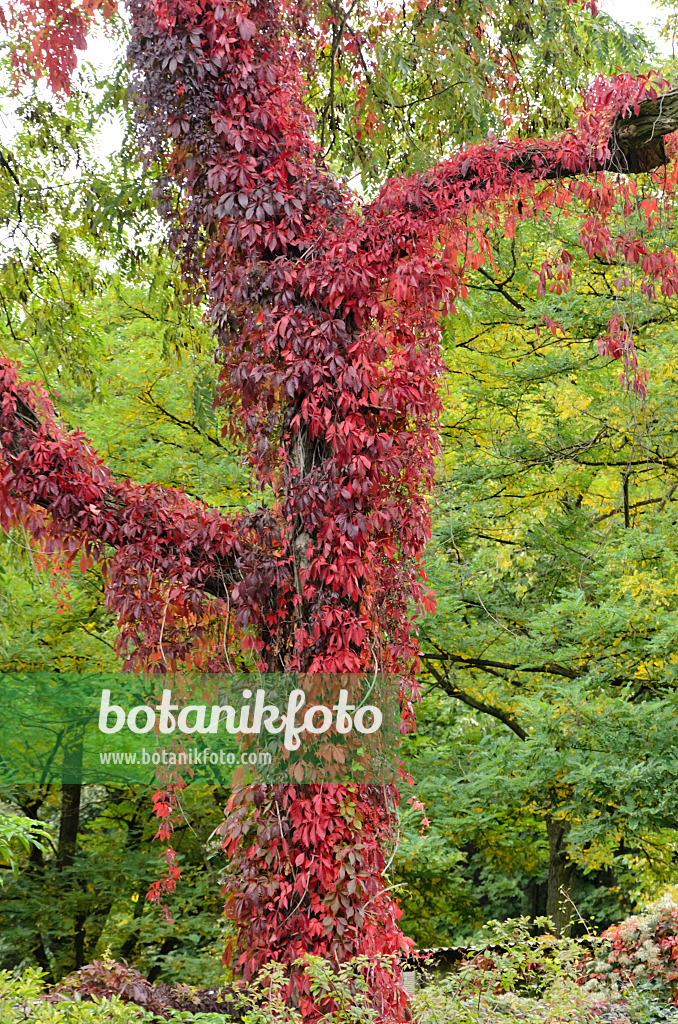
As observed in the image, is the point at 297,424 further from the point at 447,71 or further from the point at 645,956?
the point at 645,956

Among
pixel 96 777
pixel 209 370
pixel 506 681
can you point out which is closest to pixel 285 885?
pixel 209 370

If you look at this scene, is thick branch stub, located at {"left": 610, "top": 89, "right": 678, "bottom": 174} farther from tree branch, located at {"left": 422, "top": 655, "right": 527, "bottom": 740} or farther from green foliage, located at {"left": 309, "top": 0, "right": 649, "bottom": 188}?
tree branch, located at {"left": 422, "top": 655, "right": 527, "bottom": 740}

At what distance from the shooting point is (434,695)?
11.2 meters

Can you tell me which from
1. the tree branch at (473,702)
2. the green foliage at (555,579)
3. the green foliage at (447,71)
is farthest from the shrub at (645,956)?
the green foliage at (447,71)

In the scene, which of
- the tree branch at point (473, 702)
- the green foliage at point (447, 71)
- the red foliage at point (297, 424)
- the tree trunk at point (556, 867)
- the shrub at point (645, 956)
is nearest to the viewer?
the red foliage at point (297, 424)

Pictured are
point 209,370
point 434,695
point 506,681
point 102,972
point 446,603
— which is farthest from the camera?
point 434,695

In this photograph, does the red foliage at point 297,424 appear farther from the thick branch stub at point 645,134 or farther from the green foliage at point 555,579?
the green foliage at point 555,579

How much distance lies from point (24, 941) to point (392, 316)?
9.90 m

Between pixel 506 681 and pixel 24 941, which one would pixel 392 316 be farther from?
pixel 24 941

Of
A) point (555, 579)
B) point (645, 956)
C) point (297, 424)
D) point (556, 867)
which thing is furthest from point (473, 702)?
point (297, 424)

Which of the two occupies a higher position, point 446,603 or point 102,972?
point 446,603

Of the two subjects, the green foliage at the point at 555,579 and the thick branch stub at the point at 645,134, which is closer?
the thick branch stub at the point at 645,134

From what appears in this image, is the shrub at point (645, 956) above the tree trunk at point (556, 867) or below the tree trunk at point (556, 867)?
below

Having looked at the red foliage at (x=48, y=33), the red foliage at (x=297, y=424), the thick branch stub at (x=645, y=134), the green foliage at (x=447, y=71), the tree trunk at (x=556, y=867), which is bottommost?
the tree trunk at (x=556, y=867)
